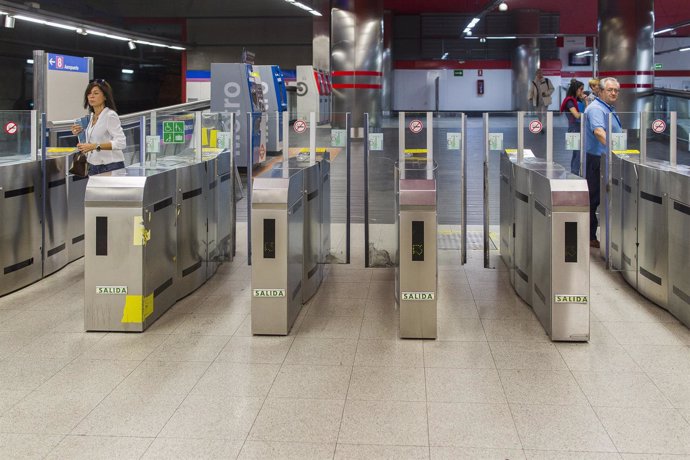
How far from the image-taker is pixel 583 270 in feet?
13.6

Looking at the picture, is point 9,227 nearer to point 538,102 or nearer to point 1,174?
point 1,174

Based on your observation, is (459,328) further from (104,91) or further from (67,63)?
(67,63)

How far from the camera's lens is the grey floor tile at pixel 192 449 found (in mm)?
2773

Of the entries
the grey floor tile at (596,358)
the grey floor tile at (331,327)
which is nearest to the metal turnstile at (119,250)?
Result: the grey floor tile at (331,327)

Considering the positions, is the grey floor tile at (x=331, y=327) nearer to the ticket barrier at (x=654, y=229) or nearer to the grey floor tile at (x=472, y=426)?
the grey floor tile at (x=472, y=426)

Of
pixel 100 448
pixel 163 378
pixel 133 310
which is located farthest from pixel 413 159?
pixel 100 448

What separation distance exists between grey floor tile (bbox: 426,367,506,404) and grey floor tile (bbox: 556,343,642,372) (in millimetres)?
467

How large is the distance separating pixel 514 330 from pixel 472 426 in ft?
4.89

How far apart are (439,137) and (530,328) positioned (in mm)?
2399

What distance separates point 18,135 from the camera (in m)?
5.61

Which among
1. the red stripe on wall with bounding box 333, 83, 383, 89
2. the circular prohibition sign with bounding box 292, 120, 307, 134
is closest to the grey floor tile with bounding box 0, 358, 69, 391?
the circular prohibition sign with bounding box 292, 120, 307, 134

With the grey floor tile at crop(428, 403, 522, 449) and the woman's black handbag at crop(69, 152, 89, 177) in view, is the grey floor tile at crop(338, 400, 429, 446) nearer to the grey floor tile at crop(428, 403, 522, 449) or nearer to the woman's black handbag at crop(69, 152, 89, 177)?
the grey floor tile at crop(428, 403, 522, 449)

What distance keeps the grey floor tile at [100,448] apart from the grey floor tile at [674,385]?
2.26 m

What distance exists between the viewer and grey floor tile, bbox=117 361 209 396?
137 inches
